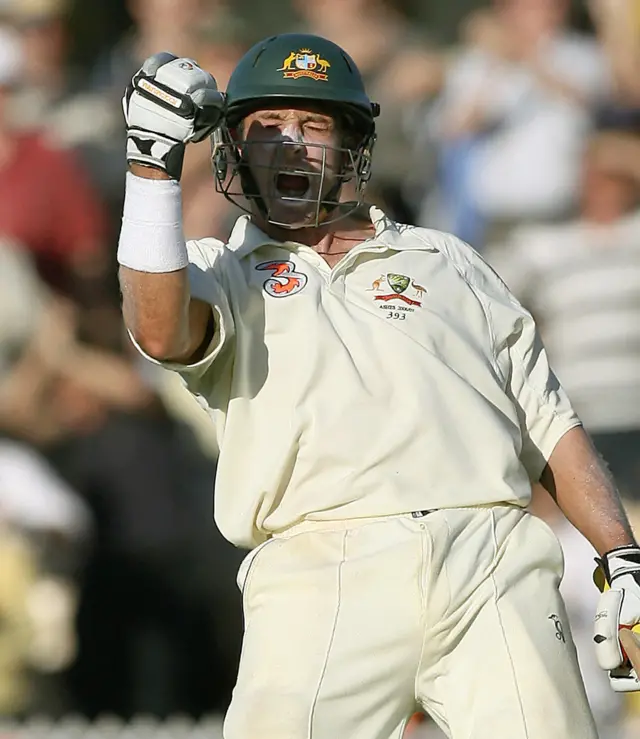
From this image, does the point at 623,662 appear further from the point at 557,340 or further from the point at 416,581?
the point at 557,340

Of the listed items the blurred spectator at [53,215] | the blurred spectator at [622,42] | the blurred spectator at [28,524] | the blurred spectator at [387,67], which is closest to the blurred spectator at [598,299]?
the blurred spectator at [622,42]

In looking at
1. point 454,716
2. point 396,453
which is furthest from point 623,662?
point 396,453

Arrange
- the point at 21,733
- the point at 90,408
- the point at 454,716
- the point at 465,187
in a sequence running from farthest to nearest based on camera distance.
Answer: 1. the point at 465,187
2. the point at 90,408
3. the point at 21,733
4. the point at 454,716

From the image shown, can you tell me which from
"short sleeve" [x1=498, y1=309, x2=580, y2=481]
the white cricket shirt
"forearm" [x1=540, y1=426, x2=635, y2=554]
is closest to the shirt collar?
the white cricket shirt

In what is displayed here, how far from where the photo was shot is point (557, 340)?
6.73m

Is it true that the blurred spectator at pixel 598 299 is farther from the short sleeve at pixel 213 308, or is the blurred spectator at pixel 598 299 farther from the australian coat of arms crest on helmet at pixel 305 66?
the short sleeve at pixel 213 308

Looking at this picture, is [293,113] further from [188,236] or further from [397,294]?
[188,236]

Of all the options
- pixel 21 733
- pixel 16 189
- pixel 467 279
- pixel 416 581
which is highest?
pixel 467 279

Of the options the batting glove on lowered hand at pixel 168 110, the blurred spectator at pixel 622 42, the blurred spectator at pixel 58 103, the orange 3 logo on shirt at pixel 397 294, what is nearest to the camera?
the batting glove on lowered hand at pixel 168 110

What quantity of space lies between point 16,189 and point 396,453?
152 inches

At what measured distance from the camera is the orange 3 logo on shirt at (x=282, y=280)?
3354mm

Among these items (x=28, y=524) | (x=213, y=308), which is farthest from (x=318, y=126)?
(x=28, y=524)

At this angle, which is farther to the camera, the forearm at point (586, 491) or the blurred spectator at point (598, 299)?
the blurred spectator at point (598, 299)

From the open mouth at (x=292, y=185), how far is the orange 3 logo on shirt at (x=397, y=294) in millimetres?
296
